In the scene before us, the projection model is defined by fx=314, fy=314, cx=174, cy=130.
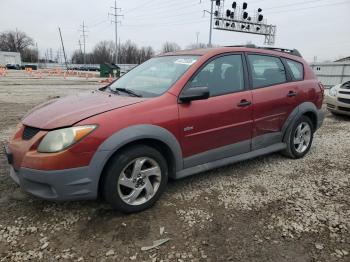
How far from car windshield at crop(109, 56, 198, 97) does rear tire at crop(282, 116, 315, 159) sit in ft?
6.64

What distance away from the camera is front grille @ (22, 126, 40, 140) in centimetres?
299

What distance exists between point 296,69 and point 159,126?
282cm

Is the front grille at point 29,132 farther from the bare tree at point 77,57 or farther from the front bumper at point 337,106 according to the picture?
the bare tree at point 77,57

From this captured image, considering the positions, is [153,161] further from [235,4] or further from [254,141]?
[235,4]

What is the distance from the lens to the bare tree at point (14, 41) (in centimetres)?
10375

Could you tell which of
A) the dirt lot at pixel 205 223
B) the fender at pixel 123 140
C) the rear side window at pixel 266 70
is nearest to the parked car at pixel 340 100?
the rear side window at pixel 266 70

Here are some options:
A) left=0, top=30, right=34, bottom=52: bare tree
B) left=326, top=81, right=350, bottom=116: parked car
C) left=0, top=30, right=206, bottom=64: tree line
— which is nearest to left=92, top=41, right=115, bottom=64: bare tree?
left=0, top=30, right=206, bottom=64: tree line

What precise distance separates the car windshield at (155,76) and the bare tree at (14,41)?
116208mm

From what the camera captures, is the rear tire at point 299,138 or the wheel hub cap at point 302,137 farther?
the wheel hub cap at point 302,137

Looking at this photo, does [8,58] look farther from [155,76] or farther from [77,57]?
[155,76]

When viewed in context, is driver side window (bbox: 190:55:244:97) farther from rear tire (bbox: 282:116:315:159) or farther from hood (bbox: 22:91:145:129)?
rear tire (bbox: 282:116:315:159)

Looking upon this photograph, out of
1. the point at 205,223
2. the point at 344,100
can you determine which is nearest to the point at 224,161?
the point at 205,223

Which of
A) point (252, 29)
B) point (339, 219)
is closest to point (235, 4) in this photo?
point (252, 29)

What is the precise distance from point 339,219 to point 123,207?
222 centimetres
